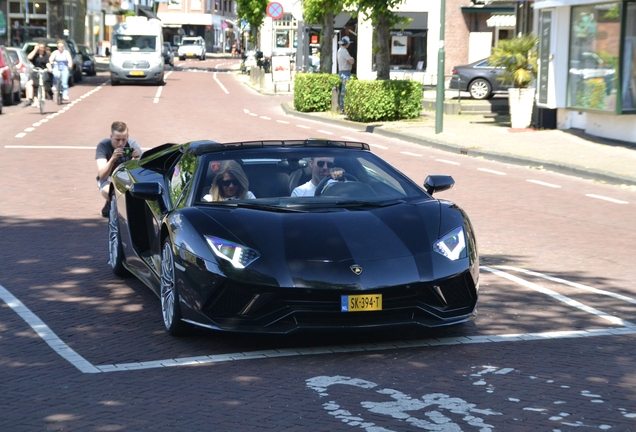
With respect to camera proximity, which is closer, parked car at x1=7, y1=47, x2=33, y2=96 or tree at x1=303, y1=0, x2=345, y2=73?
tree at x1=303, y1=0, x2=345, y2=73

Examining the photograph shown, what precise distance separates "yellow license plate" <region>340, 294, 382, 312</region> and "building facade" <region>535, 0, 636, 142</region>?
15074 mm

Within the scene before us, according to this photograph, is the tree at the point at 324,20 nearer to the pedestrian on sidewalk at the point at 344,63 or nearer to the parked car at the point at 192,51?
the pedestrian on sidewalk at the point at 344,63

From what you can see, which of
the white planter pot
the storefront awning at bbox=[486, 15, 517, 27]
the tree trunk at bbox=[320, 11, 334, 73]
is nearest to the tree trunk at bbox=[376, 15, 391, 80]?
the white planter pot

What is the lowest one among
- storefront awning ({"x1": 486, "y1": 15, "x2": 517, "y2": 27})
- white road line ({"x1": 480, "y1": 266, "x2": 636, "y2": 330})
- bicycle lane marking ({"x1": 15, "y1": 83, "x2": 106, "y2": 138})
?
white road line ({"x1": 480, "y1": 266, "x2": 636, "y2": 330})

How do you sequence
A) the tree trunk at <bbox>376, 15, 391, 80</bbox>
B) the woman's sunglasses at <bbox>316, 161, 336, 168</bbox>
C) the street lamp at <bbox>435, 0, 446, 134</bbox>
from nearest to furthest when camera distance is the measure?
the woman's sunglasses at <bbox>316, 161, 336, 168</bbox>
the street lamp at <bbox>435, 0, 446, 134</bbox>
the tree trunk at <bbox>376, 15, 391, 80</bbox>

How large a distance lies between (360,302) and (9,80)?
1062 inches

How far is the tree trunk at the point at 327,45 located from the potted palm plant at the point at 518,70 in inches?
421

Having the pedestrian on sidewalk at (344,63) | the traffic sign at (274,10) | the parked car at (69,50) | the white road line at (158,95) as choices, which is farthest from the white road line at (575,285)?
the parked car at (69,50)

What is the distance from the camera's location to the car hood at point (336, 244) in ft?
19.8

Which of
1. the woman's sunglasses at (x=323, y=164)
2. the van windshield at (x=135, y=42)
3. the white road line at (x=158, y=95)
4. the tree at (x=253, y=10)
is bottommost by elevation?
the white road line at (x=158, y=95)

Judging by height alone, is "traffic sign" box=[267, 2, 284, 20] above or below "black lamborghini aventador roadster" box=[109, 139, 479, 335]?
above

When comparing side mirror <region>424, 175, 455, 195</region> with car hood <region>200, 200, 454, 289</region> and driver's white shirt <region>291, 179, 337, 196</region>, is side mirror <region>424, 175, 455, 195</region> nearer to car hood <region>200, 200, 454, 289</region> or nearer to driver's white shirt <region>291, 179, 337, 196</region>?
driver's white shirt <region>291, 179, 337, 196</region>

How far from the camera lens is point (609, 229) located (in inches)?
452

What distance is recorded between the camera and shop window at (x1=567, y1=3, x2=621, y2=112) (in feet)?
67.5
